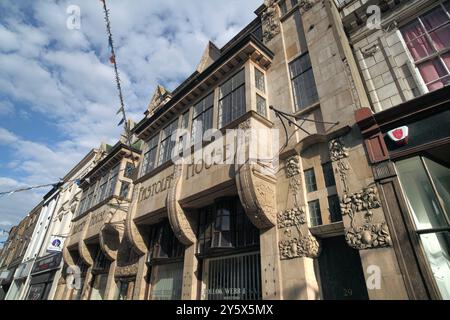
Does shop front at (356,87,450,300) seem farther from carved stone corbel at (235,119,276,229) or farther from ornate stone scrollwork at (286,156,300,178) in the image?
carved stone corbel at (235,119,276,229)

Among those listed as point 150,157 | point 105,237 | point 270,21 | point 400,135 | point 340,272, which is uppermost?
point 270,21

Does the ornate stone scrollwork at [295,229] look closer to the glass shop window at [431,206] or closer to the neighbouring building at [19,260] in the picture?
the glass shop window at [431,206]

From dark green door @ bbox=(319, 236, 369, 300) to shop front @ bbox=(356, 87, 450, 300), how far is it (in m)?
1.45

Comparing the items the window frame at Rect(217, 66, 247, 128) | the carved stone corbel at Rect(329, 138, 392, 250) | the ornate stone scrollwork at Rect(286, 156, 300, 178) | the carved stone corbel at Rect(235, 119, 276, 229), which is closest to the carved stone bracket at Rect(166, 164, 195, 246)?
the window frame at Rect(217, 66, 247, 128)

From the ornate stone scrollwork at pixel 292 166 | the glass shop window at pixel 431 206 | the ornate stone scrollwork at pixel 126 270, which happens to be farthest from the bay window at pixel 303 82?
the ornate stone scrollwork at pixel 126 270

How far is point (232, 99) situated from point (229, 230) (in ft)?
18.6

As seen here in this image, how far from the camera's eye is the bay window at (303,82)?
9.61 meters

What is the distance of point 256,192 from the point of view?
8.03 meters

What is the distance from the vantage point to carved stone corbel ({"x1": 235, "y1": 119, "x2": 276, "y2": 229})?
8062mm

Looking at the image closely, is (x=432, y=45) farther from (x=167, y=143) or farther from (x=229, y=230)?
(x=167, y=143)

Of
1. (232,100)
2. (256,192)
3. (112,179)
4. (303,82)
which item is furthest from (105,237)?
(303,82)

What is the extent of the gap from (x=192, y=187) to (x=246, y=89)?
15.5 feet
